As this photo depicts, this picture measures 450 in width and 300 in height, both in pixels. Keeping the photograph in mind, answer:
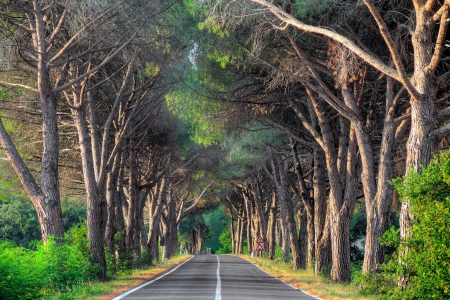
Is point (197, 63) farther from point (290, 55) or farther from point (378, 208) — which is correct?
point (378, 208)

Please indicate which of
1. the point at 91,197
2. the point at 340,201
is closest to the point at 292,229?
the point at 340,201

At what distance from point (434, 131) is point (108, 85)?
14336 mm

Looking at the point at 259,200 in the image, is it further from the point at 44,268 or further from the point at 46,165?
the point at 44,268

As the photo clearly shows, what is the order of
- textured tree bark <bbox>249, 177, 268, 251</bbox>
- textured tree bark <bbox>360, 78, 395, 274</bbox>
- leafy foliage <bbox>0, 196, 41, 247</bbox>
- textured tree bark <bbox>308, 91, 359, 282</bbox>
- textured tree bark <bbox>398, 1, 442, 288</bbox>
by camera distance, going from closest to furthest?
textured tree bark <bbox>398, 1, 442, 288</bbox> < textured tree bark <bbox>360, 78, 395, 274</bbox> < textured tree bark <bbox>308, 91, 359, 282</bbox> < textured tree bark <bbox>249, 177, 268, 251</bbox> < leafy foliage <bbox>0, 196, 41, 247</bbox>

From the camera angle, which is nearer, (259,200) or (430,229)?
(430,229)

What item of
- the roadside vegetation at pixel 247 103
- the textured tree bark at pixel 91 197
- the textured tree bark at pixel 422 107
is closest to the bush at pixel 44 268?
the roadside vegetation at pixel 247 103

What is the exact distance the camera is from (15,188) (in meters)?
31.7

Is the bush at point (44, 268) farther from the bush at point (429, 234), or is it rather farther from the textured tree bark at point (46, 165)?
the bush at point (429, 234)

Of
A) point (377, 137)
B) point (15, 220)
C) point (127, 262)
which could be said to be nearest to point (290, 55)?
point (377, 137)

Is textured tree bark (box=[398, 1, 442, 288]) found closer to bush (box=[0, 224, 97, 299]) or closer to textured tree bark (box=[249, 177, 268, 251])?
bush (box=[0, 224, 97, 299])

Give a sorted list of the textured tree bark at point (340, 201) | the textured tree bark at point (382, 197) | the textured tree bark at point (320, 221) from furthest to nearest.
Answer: the textured tree bark at point (320, 221)
the textured tree bark at point (340, 201)
the textured tree bark at point (382, 197)

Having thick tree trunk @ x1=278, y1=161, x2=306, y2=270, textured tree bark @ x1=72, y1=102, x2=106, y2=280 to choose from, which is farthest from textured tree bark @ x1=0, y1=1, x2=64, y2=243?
thick tree trunk @ x1=278, y1=161, x2=306, y2=270

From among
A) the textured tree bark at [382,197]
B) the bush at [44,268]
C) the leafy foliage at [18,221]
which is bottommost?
the bush at [44,268]

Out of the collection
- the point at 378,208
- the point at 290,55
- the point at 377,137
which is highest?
the point at 290,55
